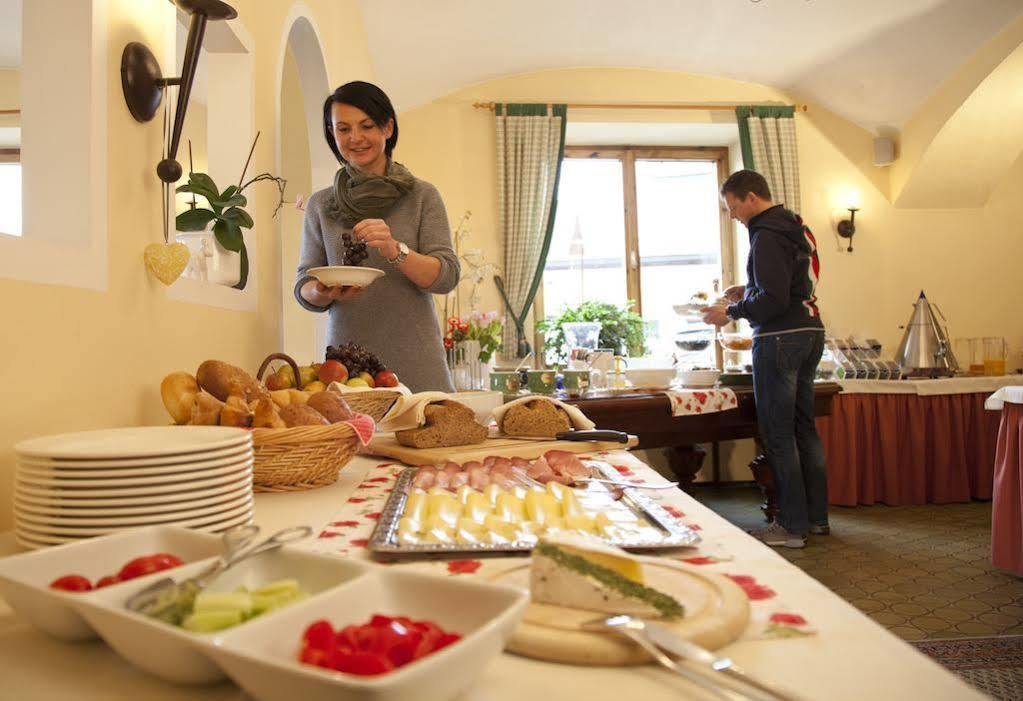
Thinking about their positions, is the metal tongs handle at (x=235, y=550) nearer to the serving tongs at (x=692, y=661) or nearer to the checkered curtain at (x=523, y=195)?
the serving tongs at (x=692, y=661)

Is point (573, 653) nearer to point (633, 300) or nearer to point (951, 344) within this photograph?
point (633, 300)

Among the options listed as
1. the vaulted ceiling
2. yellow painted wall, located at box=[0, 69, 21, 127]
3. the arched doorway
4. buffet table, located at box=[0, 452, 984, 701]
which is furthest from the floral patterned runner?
yellow painted wall, located at box=[0, 69, 21, 127]

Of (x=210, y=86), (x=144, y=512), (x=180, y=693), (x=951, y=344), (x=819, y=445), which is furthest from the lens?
(x=951, y=344)

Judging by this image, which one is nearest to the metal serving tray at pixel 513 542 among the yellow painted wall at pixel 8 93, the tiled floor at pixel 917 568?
the tiled floor at pixel 917 568

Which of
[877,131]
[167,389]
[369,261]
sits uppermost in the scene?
[877,131]

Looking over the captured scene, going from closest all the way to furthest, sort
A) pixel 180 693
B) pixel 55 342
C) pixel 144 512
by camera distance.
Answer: pixel 180 693 → pixel 144 512 → pixel 55 342

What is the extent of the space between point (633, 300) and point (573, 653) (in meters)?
5.62

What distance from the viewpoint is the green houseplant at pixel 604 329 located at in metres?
5.61

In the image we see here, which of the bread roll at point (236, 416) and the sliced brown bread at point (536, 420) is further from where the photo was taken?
the sliced brown bread at point (536, 420)

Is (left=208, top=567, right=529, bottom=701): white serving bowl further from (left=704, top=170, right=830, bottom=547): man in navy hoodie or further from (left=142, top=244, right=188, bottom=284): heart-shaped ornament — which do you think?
(left=704, top=170, right=830, bottom=547): man in navy hoodie

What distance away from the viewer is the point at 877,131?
590 cm

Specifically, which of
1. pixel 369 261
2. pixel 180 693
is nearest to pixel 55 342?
pixel 180 693

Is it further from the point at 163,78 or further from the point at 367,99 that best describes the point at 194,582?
the point at 367,99

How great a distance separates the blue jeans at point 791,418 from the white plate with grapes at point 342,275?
7.33ft
